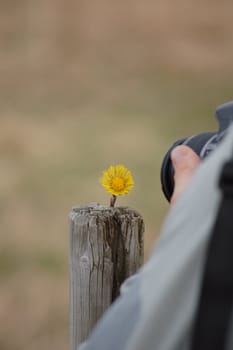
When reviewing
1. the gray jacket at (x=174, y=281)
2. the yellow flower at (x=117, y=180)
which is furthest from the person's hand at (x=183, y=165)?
the yellow flower at (x=117, y=180)

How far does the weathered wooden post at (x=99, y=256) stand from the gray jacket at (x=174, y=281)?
1.88 feet

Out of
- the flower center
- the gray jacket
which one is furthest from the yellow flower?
the gray jacket

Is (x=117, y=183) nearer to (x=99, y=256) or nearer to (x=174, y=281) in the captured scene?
(x=99, y=256)

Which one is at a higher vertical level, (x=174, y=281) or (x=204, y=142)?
(x=204, y=142)

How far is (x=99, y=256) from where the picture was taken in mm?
1068

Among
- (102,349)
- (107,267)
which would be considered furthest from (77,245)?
(102,349)

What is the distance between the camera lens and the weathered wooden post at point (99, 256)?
3.50 ft

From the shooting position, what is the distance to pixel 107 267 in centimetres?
108

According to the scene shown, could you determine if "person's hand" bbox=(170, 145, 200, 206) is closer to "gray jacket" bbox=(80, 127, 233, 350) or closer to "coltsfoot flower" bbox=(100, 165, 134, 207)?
"gray jacket" bbox=(80, 127, 233, 350)

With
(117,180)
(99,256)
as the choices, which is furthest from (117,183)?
(99,256)

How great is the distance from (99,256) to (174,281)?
2.09 feet

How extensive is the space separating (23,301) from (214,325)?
2.80 meters

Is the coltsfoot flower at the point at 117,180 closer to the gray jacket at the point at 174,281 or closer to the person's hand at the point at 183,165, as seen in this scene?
the person's hand at the point at 183,165

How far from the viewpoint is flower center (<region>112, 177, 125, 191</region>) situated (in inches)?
42.3
